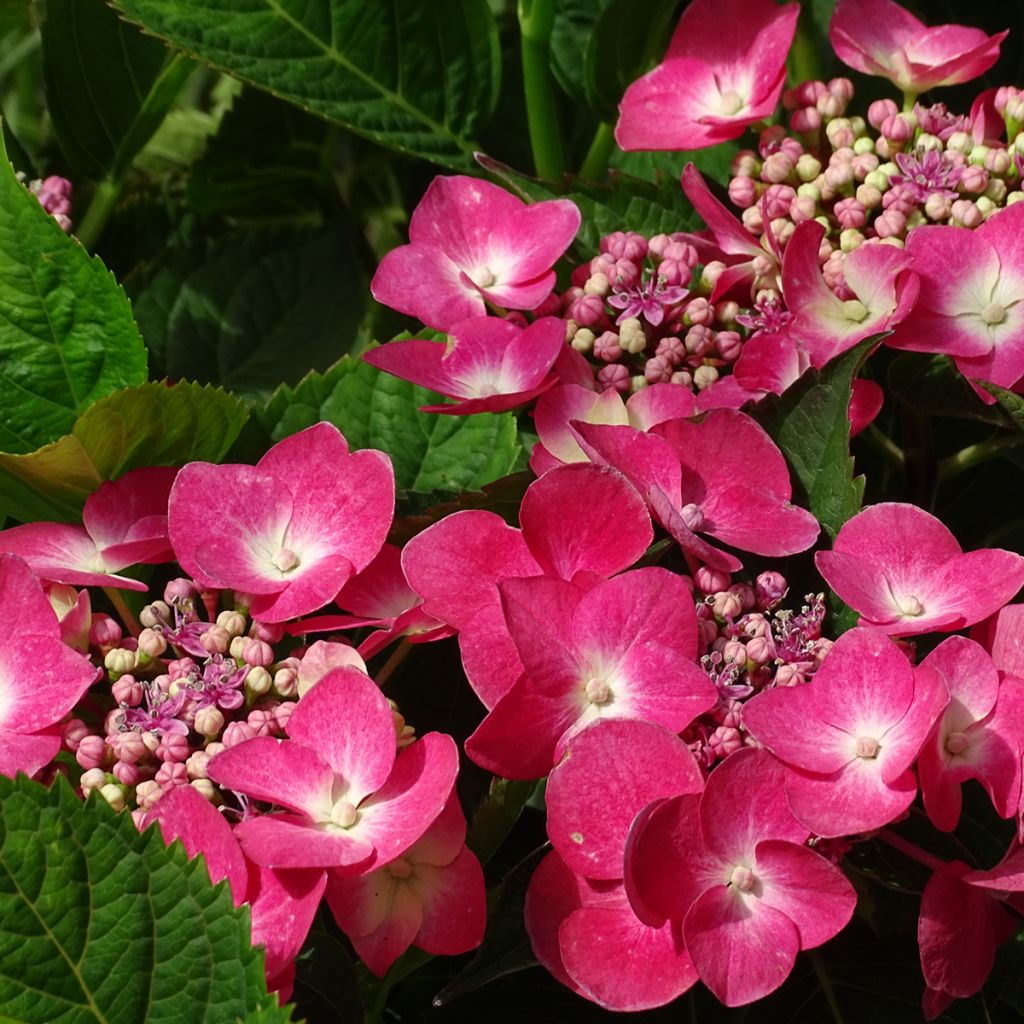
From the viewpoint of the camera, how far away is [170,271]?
1.46 m

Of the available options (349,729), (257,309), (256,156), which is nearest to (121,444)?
(349,729)

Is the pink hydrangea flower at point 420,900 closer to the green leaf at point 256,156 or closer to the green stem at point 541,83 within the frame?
the green stem at point 541,83

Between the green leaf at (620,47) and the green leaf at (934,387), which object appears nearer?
the green leaf at (934,387)

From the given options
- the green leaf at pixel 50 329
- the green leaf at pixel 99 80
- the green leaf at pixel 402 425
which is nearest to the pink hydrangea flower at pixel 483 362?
the green leaf at pixel 402 425

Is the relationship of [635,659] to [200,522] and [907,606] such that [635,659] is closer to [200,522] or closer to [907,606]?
[907,606]

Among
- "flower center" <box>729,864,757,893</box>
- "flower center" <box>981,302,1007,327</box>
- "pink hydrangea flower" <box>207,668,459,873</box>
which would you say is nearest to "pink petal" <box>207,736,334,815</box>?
"pink hydrangea flower" <box>207,668,459,873</box>

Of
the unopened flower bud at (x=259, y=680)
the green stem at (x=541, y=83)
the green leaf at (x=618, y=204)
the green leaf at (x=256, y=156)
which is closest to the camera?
the unopened flower bud at (x=259, y=680)

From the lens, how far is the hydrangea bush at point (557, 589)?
2.55 feet

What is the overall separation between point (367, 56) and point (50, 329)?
1.40 ft

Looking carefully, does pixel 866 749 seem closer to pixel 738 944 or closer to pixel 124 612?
pixel 738 944

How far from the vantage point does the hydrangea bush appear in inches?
30.6

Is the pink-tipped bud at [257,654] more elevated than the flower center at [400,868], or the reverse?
the pink-tipped bud at [257,654]

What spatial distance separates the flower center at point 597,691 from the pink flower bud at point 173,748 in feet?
0.76

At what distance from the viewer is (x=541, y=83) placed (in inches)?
54.3
